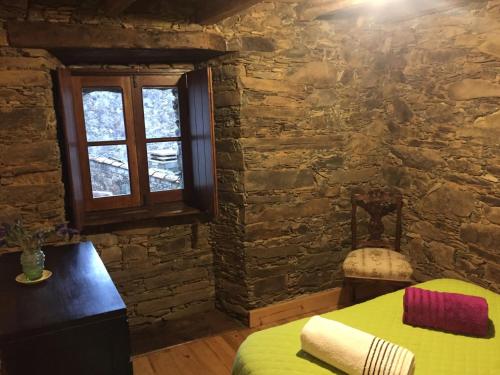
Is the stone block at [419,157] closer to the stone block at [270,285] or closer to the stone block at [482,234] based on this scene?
the stone block at [482,234]

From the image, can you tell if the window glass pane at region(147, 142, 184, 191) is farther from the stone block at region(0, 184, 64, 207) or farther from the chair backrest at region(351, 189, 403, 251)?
the chair backrest at region(351, 189, 403, 251)

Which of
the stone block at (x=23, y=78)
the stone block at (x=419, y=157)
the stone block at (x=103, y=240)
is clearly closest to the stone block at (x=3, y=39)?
the stone block at (x=23, y=78)

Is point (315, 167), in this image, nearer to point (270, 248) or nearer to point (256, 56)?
point (270, 248)

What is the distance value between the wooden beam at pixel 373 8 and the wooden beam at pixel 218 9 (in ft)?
2.31

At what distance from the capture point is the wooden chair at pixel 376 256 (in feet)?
9.88

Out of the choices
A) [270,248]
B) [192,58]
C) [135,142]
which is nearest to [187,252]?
[270,248]

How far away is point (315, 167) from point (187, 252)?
126 centimetres

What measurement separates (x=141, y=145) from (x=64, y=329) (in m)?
1.86

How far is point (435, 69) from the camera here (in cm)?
302

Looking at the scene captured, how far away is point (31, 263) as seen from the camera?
2035mm

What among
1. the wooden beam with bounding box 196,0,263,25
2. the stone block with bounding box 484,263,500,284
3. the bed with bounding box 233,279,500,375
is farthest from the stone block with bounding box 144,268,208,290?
the stone block with bounding box 484,263,500,284

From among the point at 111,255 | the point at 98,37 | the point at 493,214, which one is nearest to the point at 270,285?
the point at 111,255

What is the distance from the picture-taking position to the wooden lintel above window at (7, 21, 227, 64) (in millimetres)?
2477

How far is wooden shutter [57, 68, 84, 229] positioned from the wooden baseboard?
1499mm
